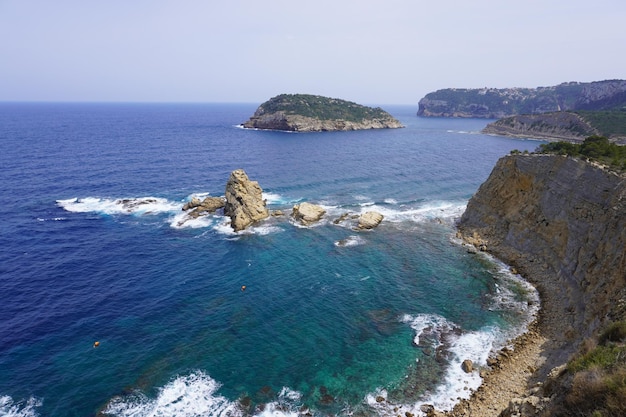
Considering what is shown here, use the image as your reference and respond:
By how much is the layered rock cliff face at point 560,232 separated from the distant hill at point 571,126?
9581 centimetres

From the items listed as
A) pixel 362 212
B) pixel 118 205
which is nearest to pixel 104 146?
pixel 118 205

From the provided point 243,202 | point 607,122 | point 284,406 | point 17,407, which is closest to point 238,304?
point 284,406

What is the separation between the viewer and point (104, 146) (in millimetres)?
134750

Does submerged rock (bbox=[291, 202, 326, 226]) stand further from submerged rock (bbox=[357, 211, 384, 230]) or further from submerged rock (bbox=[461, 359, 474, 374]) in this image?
submerged rock (bbox=[461, 359, 474, 374])

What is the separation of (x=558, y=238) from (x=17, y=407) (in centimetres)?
6022

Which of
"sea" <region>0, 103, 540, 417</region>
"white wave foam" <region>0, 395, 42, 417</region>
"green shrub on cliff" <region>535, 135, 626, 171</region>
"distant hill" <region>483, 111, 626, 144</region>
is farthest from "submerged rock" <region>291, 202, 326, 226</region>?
"distant hill" <region>483, 111, 626, 144</region>

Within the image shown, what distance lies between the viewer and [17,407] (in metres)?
29.6

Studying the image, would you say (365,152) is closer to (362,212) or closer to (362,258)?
(362,212)

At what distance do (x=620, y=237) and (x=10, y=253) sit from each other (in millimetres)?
76374

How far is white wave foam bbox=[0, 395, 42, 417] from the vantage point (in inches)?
1141

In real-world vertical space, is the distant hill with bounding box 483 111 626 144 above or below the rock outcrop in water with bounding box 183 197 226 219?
above

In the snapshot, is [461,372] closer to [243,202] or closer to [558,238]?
[558,238]

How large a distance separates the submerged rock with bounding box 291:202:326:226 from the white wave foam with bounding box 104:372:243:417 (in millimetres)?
38862

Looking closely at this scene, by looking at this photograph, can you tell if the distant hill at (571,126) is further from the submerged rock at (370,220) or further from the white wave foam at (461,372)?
the white wave foam at (461,372)
